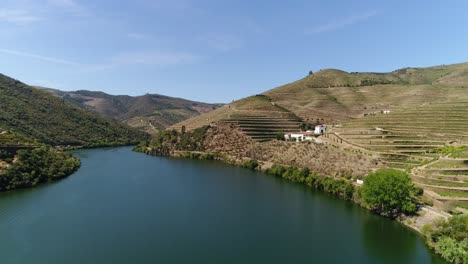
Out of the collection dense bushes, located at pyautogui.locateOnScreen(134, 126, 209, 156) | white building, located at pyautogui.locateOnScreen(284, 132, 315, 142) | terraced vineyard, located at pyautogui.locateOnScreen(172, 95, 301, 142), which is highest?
terraced vineyard, located at pyautogui.locateOnScreen(172, 95, 301, 142)

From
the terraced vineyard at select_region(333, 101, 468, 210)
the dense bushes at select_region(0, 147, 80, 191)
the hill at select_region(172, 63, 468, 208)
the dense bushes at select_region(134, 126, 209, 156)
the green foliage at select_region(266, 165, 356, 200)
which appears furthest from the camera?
the dense bushes at select_region(134, 126, 209, 156)

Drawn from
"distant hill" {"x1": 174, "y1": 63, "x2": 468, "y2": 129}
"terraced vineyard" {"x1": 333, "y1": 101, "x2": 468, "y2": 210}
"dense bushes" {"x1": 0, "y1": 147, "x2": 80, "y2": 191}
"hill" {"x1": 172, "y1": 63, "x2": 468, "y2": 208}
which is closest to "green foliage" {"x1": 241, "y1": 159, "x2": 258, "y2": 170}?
"hill" {"x1": 172, "y1": 63, "x2": 468, "y2": 208}

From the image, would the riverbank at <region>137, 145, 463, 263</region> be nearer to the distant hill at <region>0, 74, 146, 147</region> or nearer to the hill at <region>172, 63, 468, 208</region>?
the hill at <region>172, 63, 468, 208</region>

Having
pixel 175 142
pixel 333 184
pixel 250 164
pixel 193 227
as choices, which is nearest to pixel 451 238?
pixel 333 184

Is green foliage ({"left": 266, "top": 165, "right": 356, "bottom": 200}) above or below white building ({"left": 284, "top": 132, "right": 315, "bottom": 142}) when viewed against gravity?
below

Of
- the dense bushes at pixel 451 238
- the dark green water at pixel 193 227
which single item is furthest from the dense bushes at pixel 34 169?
the dense bushes at pixel 451 238

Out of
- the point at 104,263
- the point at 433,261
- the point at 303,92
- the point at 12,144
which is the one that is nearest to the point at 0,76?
the point at 12,144
